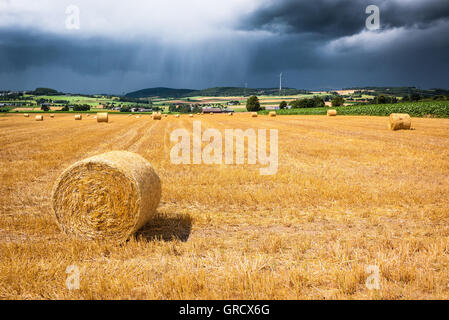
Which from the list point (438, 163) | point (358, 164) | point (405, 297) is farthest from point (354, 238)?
point (438, 163)

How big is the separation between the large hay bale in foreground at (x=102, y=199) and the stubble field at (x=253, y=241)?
31cm

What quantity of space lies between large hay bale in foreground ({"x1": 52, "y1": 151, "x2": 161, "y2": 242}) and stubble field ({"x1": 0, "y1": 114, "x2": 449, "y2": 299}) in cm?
31

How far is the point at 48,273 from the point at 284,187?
22.2 feet

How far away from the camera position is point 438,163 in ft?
43.1

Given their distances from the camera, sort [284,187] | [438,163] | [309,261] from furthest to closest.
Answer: [438,163]
[284,187]
[309,261]

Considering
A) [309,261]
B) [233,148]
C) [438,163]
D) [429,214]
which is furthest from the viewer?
[233,148]

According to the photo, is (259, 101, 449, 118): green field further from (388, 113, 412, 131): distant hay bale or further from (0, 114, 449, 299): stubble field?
(0, 114, 449, 299): stubble field

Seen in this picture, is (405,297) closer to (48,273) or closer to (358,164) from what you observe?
(48,273)

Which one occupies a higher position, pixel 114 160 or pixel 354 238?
pixel 114 160

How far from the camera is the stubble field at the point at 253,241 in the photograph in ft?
13.8
